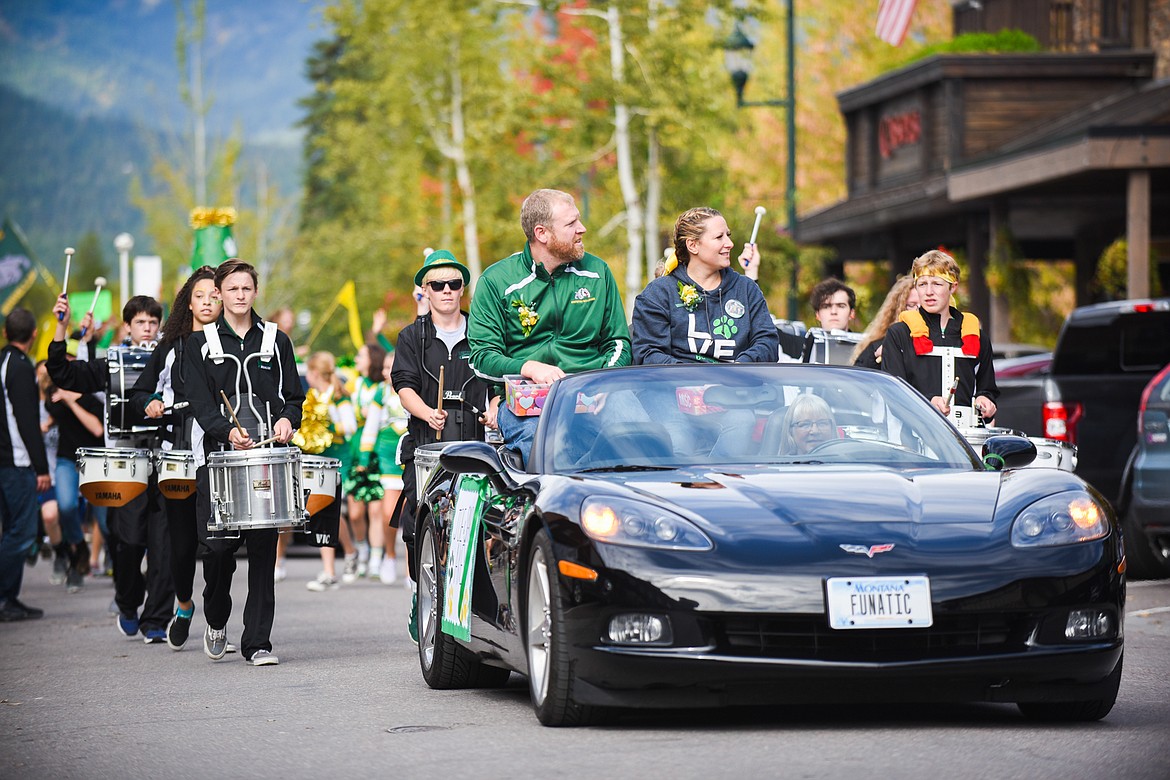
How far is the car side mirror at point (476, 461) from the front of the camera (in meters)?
8.48

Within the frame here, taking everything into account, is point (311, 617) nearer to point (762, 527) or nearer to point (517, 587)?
point (517, 587)

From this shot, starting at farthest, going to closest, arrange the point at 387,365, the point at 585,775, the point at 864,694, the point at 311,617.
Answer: the point at 387,365 → the point at 311,617 → the point at 864,694 → the point at 585,775

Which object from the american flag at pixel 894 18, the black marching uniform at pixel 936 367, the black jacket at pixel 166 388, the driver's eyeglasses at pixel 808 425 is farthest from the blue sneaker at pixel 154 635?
the american flag at pixel 894 18

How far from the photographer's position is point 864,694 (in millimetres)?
7367

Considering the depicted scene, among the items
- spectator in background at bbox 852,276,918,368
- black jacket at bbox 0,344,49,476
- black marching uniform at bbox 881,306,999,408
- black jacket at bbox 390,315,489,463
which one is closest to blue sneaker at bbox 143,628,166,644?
black jacket at bbox 390,315,489,463

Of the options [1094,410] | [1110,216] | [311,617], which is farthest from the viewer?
[1110,216]

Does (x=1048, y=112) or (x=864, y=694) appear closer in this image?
(x=864, y=694)

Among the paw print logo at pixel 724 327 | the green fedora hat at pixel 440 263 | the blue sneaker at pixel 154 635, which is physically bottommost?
the blue sneaker at pixel 154 635

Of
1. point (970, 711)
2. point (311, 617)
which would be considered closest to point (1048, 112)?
point (311, 617)

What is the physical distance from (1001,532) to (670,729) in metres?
1.38

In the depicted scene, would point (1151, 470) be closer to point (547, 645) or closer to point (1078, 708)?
point (1078, 708)

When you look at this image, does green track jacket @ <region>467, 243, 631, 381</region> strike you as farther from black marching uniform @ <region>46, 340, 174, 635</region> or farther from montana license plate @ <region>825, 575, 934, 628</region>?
montana license plate @ <region>825, 575, 934, 628</region>

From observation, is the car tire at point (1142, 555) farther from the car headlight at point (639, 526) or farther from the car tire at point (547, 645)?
the car headlight at point (639, 526)

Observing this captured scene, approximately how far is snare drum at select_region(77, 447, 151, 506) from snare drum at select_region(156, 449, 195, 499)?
0.74 m
